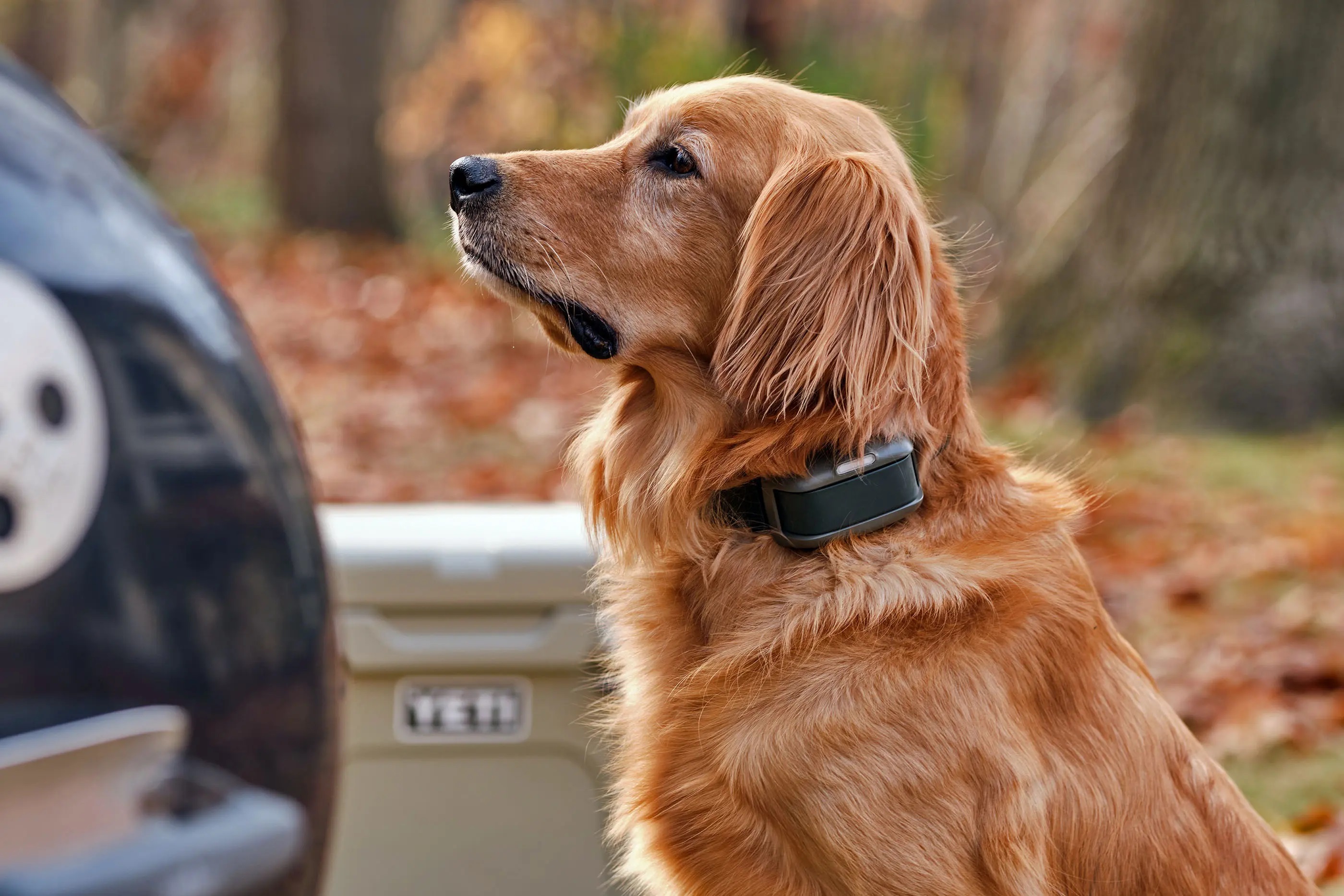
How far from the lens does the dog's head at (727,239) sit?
7.88 feet

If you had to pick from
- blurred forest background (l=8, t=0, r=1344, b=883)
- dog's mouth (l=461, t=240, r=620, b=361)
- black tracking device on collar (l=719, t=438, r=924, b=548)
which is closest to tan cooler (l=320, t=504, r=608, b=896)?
dog's mouth (l=461, t=240, r=620, b=361)

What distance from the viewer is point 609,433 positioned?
9.17 feet

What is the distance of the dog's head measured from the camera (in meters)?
2.40

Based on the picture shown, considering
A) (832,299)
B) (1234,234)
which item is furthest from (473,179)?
(1234,234)

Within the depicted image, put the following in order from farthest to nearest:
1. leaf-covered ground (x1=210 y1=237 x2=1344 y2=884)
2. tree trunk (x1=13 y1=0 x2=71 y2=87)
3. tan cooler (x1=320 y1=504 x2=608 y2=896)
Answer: tree trunk (x1=13 y1=0 x2=71 y2=87), leaf-covered ground (x1=210 y1=237 x2=1344 y2=884), tan cooler (x1=320 y1=504 x2=608 y2=896)

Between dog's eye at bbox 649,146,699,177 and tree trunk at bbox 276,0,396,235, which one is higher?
dog's eye at bbox 649,146,699,177

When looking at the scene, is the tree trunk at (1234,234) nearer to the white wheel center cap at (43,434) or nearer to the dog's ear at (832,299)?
the dog's ear at (832,299)

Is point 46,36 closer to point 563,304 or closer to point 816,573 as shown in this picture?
point 563,304

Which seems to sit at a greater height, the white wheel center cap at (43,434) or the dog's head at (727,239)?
the white wheel center cap at (43,434)

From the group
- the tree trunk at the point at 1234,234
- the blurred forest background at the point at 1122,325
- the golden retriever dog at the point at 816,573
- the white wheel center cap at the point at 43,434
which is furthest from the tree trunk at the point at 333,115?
the white wheel center cap at the point at 43,434

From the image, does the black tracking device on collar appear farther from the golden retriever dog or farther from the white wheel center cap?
the white wheel center cap

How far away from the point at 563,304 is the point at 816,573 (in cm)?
72

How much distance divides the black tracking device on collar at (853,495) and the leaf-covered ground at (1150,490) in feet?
1.92

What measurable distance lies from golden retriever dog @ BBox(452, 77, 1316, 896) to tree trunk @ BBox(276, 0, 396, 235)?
42.4 feet
